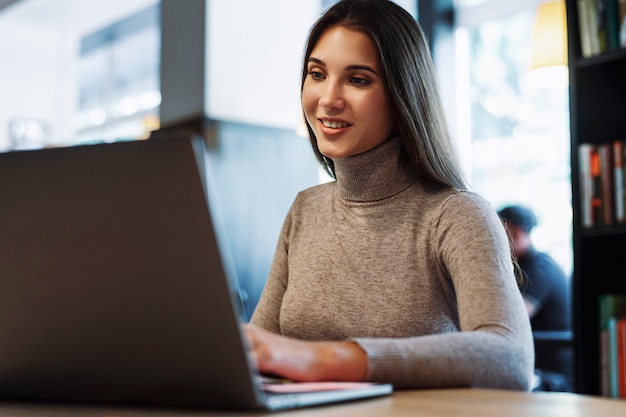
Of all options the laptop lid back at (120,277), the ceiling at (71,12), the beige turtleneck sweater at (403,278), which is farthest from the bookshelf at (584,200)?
the ceiling at (71,12)

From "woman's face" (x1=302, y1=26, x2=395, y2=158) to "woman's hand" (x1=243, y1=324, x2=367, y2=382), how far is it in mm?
602

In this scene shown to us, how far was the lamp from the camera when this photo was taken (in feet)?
10.3

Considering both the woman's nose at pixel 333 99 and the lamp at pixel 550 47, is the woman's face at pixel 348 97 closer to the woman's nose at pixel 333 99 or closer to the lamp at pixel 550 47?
the woman's nose at pixel 333 99

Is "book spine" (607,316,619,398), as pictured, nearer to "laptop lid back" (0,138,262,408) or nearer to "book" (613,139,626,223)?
"book" (613,139,626,223)

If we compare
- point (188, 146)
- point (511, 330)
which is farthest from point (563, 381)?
point (188, 146)

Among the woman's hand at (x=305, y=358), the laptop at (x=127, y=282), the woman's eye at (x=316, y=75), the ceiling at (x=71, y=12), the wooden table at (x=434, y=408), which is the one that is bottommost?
the wooden table at (x=434, y=408)

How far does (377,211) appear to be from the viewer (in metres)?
1.46

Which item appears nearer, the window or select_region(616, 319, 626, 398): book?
select_region(616, 319, 626, 398): book

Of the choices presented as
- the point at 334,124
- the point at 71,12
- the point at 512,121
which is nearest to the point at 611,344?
the point at 334,124

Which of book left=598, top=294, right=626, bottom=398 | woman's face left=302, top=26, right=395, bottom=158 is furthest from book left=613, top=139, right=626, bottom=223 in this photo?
woman's face left=302, top=26, right=395, bottom=158

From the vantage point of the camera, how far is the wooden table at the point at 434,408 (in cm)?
69

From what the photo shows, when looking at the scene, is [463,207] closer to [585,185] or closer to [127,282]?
[127,282]

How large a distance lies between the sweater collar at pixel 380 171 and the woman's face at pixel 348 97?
2 cm

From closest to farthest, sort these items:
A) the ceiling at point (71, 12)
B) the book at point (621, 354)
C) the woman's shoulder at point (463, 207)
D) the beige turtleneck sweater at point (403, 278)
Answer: the beige turtleneck sweater at point (403, 278)
the woman's shoulder at point (463, 207)
the book at point (621, 354)
the ceiling at point (71, 12)
